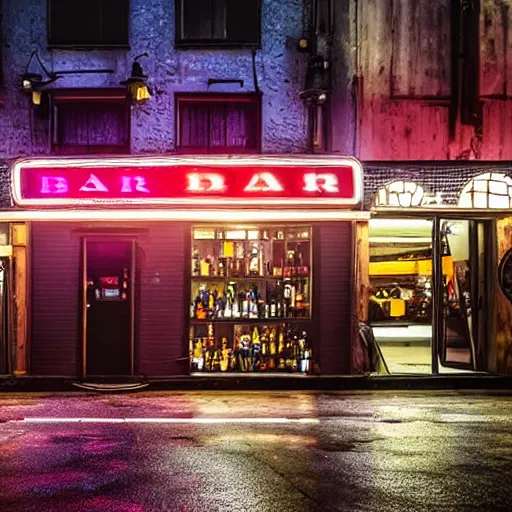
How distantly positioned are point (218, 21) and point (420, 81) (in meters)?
3.93

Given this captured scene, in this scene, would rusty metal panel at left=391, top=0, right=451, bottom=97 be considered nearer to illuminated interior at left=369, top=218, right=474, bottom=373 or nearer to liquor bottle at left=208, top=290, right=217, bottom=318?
illuminated interior at left=369, top=218, right=474, bottom=373

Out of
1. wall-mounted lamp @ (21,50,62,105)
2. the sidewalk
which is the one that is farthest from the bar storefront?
wall-mounted lamp @ (21,50,62,105)

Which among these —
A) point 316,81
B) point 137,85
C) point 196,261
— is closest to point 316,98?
point 316,81

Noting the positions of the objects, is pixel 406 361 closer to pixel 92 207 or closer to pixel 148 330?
pixel 148 330

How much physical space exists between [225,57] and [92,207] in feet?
12.3

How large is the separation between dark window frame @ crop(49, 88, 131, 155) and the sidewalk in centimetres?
423

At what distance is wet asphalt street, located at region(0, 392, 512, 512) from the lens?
707 cm

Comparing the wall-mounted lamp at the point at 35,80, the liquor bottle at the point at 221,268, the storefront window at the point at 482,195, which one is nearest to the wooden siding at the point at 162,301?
the liquor bottle at the point at 221,268

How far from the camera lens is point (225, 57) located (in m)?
15.6

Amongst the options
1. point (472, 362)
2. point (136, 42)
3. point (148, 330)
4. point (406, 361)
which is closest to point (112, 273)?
point (148, 330)

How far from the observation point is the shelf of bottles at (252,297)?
15.5 meters

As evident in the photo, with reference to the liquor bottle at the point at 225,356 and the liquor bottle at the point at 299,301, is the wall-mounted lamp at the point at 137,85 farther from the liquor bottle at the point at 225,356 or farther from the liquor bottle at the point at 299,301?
the liquor bottle at the point at 225,356

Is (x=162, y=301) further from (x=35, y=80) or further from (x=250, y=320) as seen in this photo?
(x=35, y=80)

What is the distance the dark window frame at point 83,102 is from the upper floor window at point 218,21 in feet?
5.04
